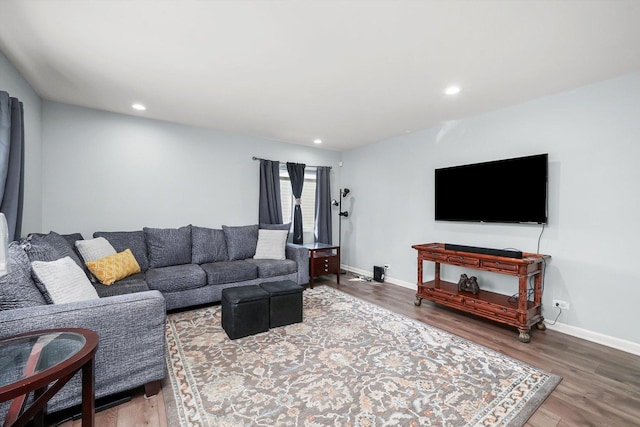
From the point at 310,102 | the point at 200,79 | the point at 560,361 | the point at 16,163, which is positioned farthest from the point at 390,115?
the point at 16,163

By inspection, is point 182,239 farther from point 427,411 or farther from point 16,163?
point 427,411

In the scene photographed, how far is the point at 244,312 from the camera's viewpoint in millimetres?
2711


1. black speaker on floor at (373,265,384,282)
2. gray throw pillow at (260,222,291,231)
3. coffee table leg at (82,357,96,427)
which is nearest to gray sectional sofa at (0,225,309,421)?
coffee table leg at (82,357,96,427)

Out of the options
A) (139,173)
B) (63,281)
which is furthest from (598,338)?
(139,173)

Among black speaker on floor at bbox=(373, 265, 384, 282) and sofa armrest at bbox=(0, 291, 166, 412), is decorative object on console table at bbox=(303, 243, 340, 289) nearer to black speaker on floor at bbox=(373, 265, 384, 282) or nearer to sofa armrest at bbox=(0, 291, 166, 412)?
black speaker on floor at bbox=(373, 265, 384, 282)

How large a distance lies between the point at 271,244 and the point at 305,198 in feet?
4.94

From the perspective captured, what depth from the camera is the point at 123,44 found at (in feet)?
6.90

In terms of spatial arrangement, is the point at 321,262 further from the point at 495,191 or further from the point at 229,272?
the point at 495,191

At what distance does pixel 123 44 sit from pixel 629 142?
4.29 m

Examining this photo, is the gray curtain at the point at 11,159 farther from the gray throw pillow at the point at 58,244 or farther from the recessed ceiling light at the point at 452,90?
the recessed ceiling light at the point at 452,90

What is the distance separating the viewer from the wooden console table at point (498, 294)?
2.73 metres

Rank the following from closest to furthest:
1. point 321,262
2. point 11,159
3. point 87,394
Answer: point 87,394 → point 11,159 → point 321,262

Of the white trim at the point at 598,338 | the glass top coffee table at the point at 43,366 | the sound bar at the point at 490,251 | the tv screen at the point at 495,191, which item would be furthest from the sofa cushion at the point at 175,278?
the white trim at the point at 598,338

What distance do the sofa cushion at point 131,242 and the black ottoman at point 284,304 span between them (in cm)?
164
